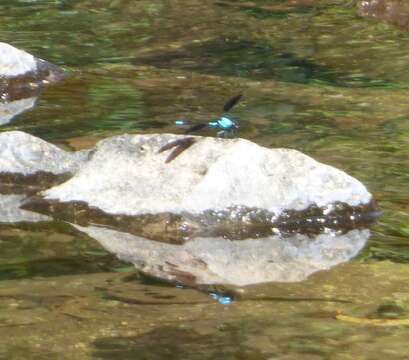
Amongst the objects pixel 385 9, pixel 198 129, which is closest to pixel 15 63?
pixel 198 129

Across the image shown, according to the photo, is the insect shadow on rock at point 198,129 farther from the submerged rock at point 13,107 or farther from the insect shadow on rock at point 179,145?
the submerged rock at point 13,107

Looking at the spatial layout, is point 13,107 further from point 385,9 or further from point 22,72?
point 385,9

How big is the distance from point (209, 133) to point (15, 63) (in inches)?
72.5

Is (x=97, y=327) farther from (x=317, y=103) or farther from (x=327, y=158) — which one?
(x=317, y=103)

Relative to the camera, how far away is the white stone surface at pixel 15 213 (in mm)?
4891

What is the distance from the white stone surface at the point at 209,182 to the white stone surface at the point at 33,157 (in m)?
0.20

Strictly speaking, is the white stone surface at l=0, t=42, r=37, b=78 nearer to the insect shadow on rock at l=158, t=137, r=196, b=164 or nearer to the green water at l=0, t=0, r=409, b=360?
the green water at l=0, t=0, r=409, b=360

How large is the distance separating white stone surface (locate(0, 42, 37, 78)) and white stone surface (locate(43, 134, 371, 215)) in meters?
2.58

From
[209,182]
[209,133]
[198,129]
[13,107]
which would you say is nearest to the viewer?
[209,182]

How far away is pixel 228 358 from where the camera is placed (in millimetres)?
3568

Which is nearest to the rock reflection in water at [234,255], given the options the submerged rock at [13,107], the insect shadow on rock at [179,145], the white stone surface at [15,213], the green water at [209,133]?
the green water at [209,133]

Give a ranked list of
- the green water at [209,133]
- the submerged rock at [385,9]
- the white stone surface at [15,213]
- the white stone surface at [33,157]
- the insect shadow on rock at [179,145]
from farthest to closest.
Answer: the submerged rock at [385,9]
the white stone surface at [33,157]
the insect shadow on rock at [179,145]
the white stone surface at [15,213]
the green water at [209,133]

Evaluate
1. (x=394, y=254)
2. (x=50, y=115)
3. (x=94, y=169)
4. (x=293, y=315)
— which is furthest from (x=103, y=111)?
(x=293, y=315)

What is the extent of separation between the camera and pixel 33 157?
525cm
